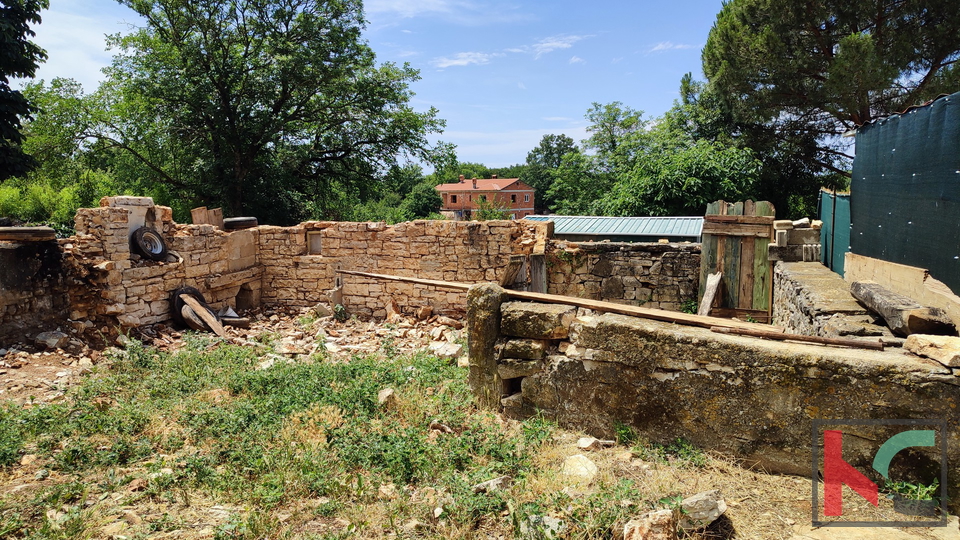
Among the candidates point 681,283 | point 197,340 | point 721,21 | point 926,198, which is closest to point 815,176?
point 721,21

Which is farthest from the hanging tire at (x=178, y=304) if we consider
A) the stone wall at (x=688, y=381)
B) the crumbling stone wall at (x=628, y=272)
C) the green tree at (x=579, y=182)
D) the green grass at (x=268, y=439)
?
the green tree at (x=579, y=182)

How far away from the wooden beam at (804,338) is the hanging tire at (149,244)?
26.3ft

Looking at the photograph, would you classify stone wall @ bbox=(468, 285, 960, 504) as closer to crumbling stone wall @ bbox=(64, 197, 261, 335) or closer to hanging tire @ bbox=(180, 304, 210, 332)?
hanging tire @ bbox=(180, 304, 210, 332)

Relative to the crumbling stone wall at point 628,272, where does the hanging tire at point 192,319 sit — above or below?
below

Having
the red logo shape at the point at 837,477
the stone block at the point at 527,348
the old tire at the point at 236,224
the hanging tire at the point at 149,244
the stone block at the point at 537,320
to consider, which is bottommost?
the red logo shape at the point at 837,477

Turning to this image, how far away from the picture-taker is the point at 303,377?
5.54 meters

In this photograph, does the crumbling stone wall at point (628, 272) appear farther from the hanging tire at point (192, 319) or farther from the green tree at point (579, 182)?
the green tree at point (579, 182)

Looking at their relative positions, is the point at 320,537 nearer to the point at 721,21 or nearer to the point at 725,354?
the point at 725,354

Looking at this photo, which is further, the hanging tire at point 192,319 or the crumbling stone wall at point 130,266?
the hanging tire at point 192,319

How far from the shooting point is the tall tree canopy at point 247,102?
1586cm

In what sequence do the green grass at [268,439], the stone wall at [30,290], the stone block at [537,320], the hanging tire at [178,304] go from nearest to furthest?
the green grass at [268,439] → the stone block at [537,320] → the stone wall at [30,290] → the hanging tire at [178,304]

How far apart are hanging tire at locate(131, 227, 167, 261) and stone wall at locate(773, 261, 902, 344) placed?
8.53 metres

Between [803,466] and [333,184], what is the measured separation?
17.9m

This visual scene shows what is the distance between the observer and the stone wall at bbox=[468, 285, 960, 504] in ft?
9.34
